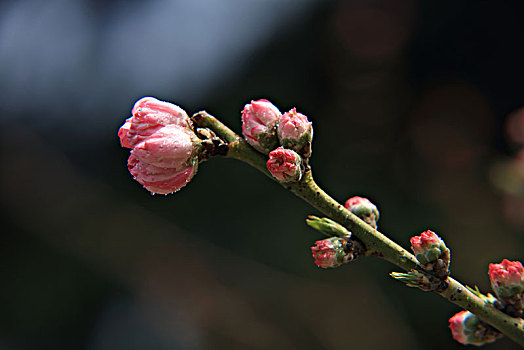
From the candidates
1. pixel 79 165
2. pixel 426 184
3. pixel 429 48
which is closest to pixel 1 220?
pixel 79 165

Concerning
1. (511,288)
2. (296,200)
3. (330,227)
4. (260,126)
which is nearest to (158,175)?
(260,126)

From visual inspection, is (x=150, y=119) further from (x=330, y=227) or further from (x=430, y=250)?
(x=430, y=250)

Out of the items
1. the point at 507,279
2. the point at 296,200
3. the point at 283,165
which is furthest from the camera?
the point at 296,200

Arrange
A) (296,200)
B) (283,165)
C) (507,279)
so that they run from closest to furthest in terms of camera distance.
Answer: (283,165)
(507,279)
(296,200)

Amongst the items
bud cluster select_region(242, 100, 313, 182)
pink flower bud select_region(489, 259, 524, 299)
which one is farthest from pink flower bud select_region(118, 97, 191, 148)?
pink flower bud select_region(489, 259, 524, 299)

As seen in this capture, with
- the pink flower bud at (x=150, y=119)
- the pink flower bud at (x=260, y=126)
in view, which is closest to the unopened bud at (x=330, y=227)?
the pink flower bud at (x=260, y=126)

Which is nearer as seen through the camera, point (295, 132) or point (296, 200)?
point (295, 132)

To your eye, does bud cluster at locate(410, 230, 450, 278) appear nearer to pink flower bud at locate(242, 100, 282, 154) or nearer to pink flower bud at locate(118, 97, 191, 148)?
pink flower bud at locate(242, 100, 282, 154)

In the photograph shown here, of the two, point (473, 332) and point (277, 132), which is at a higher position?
point (277, 132)

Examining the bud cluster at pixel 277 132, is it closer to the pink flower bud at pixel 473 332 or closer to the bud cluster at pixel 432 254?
the bud cluster at pixel 432 254
